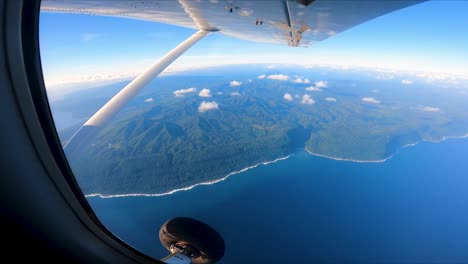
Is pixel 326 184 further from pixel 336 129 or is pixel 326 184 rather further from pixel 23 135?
pixel 23 135

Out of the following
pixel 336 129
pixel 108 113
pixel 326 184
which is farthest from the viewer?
pixel 336 129

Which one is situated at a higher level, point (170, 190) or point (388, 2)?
point (388, 2)

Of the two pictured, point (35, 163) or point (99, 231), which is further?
point (99, 231)

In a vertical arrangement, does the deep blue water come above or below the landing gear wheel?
below

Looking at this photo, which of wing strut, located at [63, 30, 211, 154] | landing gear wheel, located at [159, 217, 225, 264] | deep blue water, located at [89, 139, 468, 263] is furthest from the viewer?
deep blue water, located at [89, 139, 468, 263]

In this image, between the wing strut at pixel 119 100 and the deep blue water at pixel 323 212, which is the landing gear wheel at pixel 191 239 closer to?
the wing strut at pixel 119 100

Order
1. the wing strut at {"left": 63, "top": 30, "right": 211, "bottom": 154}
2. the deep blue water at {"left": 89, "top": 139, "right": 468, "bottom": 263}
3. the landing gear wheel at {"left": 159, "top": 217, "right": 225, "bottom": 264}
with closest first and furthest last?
the landing gear wheel at {"left": 159, "top": 217, "right": 225, "bottom": 264}, the wing strut at {"left": 63, "top": 30, "right": 211, "bottom": 154}, the deep blue water at {"left": 89, "top": 139, "right": 468, "bottom": 263}

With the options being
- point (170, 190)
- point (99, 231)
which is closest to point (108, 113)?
point (99, 231)

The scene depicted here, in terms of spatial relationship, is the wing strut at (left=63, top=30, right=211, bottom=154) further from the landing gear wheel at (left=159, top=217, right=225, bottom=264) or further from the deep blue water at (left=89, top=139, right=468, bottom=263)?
the deep blue water at (left=89, top=139, right=468, bottom=263)
